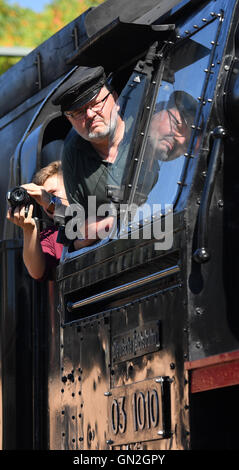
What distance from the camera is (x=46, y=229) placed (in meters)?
4.56

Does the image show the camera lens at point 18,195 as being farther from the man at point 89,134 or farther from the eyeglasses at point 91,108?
the eyeglasses at point 91,108

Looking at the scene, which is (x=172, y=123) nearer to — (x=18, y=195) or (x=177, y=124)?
(x=177, y=124)

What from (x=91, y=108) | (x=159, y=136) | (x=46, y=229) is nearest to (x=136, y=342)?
(x=159, y=136)

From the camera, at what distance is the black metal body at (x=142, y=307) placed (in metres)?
2.92

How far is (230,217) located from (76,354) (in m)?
1.08

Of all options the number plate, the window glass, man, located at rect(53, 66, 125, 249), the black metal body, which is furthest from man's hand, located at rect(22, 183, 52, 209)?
the number plate

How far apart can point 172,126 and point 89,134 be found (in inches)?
24.5

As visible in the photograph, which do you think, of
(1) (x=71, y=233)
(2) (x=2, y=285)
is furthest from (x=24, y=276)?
(1) (x=71, y=233)

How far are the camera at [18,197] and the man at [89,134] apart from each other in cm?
25

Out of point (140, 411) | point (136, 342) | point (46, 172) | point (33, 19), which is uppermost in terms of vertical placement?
point (33, 19)

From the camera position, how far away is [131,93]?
3627mm

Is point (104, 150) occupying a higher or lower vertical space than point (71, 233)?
higher

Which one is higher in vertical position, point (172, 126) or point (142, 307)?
point (172, 126)
